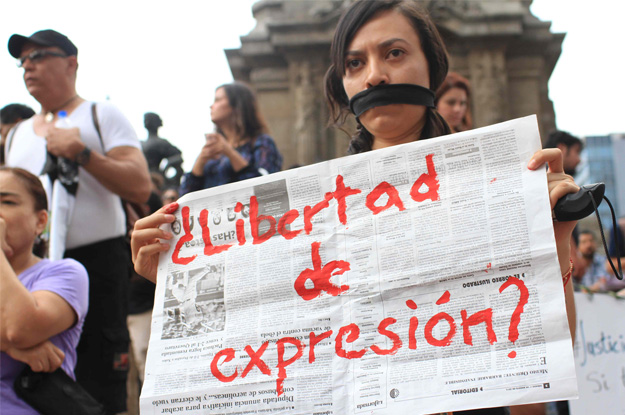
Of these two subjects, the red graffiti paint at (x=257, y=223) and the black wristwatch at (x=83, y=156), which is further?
the black wristwatch at (x=83, y=156)

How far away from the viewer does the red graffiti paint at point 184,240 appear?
1.90m

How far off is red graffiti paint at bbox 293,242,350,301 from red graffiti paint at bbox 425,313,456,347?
24 centimetres

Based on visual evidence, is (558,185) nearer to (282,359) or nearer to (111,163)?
(282,359)

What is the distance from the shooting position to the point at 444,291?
1565mm

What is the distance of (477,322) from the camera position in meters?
1.51

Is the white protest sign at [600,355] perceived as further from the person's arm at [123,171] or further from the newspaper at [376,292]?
the person's arm at [123,171]

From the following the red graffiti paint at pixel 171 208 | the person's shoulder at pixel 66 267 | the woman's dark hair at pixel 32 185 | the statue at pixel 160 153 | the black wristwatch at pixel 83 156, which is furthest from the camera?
the statue at pixel 160 153

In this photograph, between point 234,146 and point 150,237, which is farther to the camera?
point 234,146

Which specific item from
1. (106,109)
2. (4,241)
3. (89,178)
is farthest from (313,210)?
(106,109)

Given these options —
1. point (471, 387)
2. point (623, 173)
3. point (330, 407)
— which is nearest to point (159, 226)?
point (330, 407)

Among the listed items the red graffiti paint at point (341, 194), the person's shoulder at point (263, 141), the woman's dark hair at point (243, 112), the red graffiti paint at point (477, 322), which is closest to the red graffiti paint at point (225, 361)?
the red graffiti paint at point (341, 194)

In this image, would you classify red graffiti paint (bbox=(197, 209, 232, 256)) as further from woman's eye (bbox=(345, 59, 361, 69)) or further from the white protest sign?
the white protest sign

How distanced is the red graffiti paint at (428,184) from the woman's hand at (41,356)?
162 centimetres

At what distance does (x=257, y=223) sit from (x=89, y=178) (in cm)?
176
